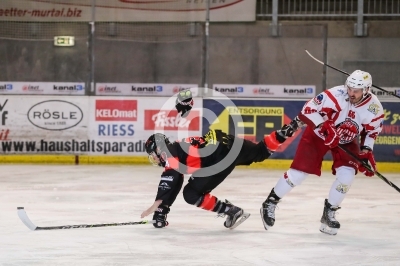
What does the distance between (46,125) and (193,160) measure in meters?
6.54

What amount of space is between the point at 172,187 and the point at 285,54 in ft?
28.4

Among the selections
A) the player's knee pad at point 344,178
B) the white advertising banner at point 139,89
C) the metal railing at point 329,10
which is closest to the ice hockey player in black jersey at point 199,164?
the player's knee pad at point 344,178

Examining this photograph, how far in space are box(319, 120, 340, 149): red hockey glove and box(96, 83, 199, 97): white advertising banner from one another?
7.34 m

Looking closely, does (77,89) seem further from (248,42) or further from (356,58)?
(356,58)

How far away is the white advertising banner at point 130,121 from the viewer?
12203 mm

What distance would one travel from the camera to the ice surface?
200 inches

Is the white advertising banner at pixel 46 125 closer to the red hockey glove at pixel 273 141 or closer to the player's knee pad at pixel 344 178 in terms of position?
the red hockey glove at pixel 273 141

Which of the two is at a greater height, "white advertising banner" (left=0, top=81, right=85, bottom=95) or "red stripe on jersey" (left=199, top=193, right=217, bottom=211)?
"white advertising banner" (left=0, top=81, right=85, bottom=95)

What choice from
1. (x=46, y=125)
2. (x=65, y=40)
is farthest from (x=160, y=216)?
(x=65, y=40)

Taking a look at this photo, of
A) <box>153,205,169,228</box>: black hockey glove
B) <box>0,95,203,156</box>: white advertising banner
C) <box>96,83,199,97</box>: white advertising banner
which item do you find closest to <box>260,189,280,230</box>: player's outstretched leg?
<box>153,205,169,228</box>: black hockey glove

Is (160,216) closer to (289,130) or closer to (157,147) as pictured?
(157,147)

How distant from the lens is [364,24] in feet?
48.0

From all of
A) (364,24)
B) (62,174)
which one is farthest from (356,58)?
(62,174)

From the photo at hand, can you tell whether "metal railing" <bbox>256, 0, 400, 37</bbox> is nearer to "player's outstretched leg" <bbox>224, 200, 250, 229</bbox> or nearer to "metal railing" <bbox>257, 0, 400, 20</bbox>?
"metal railing" <bbox>257, 0, 400, 20</bbox>
